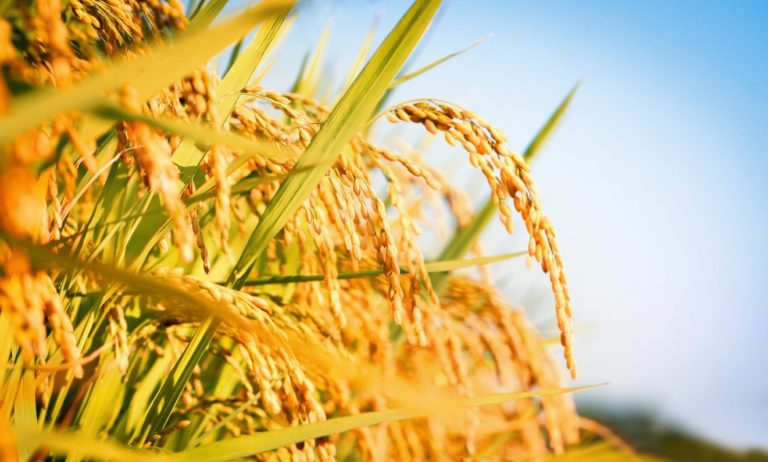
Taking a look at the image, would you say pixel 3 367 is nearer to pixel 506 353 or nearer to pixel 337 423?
pixel 337 423

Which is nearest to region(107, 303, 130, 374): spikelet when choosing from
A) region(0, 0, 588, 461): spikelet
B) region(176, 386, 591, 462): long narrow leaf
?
region(0, 0, 588, 461): spikelet

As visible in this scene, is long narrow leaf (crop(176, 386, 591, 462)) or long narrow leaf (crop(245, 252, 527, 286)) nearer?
long narrow leaf (crop(176, 386, 591, 462))

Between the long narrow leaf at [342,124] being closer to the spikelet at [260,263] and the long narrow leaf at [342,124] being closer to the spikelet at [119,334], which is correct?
the spikelet at [260,263]

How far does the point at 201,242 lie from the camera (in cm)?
94

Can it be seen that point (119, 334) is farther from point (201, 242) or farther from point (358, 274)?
point (358, 274)

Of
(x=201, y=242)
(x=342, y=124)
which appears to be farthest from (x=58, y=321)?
(x=342, y=124)

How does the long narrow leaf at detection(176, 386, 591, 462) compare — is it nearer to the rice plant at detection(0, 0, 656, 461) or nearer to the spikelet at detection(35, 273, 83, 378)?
the rice plant at detection(0, 0, 656, 461)

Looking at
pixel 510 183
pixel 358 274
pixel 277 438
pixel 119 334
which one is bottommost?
pixel 277 438

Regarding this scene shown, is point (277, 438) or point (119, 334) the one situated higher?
point (119, 334)

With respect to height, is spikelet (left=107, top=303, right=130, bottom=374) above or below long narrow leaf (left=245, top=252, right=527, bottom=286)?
below

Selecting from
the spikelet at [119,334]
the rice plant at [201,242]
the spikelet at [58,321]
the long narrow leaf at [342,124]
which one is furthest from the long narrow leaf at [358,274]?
the spikelet at [58,321]

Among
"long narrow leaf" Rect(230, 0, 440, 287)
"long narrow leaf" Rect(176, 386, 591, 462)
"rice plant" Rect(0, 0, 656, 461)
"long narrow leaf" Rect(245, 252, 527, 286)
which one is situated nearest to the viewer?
"rice plant" Rect(0, 0, 656, 461)

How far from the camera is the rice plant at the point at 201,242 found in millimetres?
497

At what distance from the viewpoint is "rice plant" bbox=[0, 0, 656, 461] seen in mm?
497
